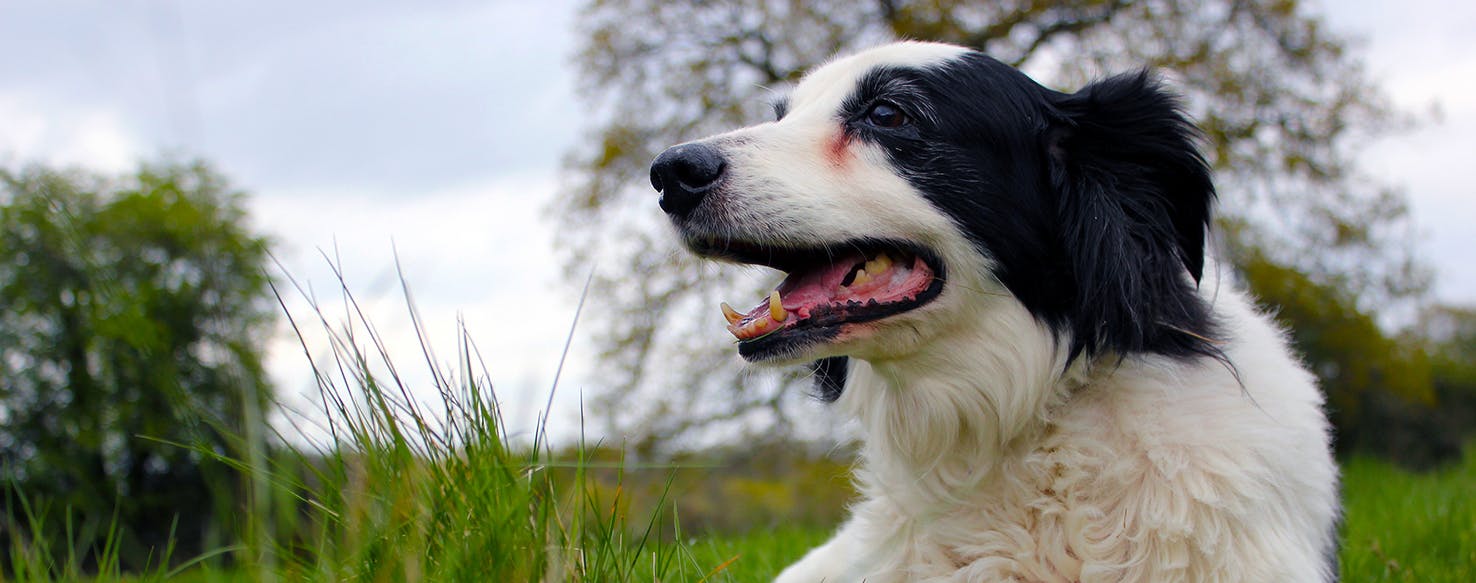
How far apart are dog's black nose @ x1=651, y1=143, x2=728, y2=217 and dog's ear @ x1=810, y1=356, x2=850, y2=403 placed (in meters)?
0.84

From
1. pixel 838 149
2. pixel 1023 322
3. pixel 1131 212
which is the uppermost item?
pixel 838 149

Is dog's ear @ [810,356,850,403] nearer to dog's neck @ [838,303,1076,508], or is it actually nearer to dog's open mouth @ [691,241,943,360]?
dog's neck @ [838,303,1076,508]

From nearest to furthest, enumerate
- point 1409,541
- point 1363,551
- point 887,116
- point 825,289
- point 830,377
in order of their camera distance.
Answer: point 825,289
point 887,116
point 830,377
point 1363,551
point 1409,541

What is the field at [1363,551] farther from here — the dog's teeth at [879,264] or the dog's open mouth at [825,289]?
the dog's teeth at [879,264]

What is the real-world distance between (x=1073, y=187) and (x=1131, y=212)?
16 centimetres

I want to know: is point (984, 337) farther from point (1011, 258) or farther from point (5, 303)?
point (5, 303)

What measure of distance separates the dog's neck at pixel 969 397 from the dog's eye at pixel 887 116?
559 millimetres

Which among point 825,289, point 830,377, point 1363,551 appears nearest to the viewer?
point 825,289

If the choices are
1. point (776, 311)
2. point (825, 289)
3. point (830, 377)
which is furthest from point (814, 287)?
point (830, 377)

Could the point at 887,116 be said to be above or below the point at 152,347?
below

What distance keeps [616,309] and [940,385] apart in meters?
11.7

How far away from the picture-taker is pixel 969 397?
2838mm

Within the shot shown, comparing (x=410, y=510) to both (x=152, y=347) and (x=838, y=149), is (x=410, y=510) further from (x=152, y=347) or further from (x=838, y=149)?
(x=838, y=149)

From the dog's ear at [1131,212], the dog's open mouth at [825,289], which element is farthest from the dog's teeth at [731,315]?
the dog's ear at [1131,212]
